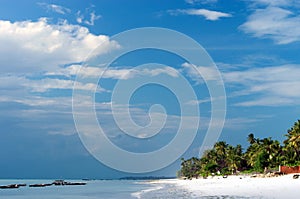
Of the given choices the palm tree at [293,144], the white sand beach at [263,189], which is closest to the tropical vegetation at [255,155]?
the palm tree at [293,144]

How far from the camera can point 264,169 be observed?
287 ft

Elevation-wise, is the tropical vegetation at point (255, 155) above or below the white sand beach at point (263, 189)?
above

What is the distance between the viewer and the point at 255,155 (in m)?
94.4

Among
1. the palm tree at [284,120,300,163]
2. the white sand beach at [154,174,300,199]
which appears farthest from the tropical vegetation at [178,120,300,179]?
the white sand beach at [154,174,300,199]

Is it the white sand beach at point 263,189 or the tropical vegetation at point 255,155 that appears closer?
the white sand beach at point 263,189

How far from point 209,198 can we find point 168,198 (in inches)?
244

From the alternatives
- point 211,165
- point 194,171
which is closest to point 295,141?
point 211,165

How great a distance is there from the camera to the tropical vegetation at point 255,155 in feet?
261

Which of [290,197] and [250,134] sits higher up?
[250,134]

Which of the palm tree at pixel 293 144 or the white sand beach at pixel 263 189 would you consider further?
the palm tree at pixel 293 144

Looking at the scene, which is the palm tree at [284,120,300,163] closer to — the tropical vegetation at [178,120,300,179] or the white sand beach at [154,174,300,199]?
the tropical vegetation at [178,120,300,179]

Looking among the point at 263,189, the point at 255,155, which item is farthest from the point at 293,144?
the point at 263,189

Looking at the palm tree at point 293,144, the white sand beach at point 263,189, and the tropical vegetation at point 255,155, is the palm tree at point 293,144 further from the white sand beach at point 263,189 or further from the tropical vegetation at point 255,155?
the white sand beach at point 263,189

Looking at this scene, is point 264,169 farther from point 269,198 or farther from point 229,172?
point 269,198
